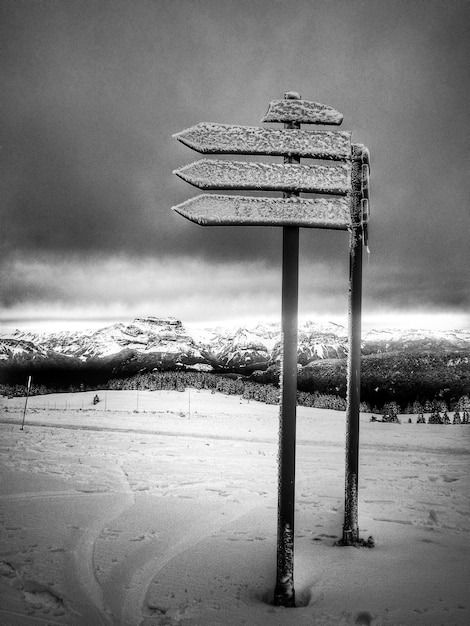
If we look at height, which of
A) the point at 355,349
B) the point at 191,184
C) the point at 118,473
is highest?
the point at 191,184

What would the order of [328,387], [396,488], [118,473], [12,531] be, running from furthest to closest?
[328,387] → [118,473] → [396,488] → [12,531]

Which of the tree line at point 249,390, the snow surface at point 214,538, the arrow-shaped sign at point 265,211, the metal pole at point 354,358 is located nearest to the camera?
the arrow-shaped sign at point 265,211

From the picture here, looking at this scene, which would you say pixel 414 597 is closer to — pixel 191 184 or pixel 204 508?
pixel 204 508

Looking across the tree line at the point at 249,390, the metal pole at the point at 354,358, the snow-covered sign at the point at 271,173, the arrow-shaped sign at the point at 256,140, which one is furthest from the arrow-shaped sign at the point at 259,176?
the tree line at the point at 249,390

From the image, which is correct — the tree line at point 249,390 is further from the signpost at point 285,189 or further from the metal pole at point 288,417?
the signpost at point 285,189

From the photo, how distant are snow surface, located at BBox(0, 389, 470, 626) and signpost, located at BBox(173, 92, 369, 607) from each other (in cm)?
77

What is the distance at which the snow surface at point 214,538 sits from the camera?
3.71 meters

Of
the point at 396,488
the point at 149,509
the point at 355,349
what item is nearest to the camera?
the point at 355,349

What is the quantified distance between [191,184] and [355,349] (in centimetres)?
334

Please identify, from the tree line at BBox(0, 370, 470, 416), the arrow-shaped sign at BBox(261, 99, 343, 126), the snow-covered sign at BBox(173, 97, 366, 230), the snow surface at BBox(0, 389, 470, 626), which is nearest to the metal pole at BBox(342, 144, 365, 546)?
the snow surface at BBox(0, 389, 470, 626)

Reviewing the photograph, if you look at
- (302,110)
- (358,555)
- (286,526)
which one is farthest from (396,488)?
(302,110)

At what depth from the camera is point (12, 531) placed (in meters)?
5.34

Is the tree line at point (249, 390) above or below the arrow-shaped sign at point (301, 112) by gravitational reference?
below

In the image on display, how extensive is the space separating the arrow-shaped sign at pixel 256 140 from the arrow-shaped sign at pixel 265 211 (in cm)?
42
